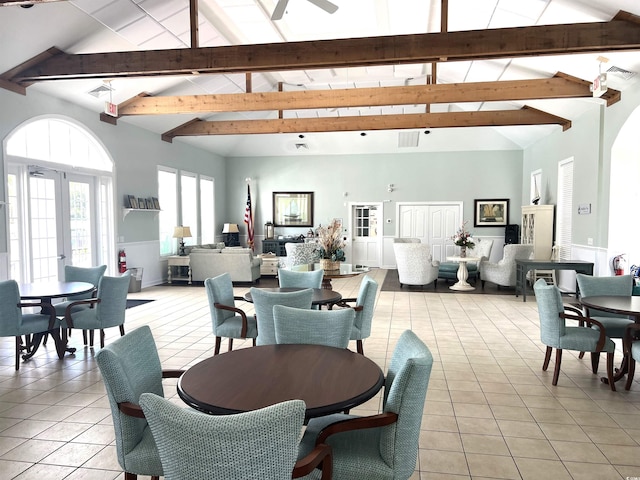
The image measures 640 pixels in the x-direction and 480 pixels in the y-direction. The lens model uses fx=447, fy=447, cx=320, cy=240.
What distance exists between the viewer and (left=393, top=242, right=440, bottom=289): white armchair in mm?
8617

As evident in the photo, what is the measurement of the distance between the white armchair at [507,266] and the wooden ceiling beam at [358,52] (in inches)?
178

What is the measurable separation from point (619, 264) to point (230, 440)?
268 inches

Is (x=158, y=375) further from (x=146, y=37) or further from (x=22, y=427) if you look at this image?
(x=146, y=37)

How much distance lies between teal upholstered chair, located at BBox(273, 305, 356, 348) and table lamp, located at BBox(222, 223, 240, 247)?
31.0 ft

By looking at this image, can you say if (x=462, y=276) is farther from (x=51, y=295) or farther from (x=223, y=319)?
(x=51, y=295)

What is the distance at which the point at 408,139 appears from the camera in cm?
1185

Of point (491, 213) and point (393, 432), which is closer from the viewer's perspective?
point (393, 432)

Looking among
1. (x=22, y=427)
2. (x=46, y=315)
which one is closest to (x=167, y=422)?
(x=22, y=427)

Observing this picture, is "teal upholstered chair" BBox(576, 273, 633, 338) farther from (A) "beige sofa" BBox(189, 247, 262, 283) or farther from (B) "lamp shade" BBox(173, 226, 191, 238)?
(B) "lamp shade" BBox(173, 226, 191, 238)

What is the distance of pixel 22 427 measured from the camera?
3.04m

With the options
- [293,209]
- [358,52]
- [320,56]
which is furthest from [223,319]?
[293,209]

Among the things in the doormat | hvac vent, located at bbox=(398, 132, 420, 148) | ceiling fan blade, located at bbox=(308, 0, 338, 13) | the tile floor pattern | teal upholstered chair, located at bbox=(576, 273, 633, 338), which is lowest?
the tile floor pattern

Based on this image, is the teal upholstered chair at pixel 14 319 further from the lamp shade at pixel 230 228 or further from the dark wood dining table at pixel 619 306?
the lamp shade at pixel 230 228

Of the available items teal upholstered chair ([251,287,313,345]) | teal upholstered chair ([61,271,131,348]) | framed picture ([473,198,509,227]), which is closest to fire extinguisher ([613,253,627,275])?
teal upholstered chair ([251,287,313,345])
